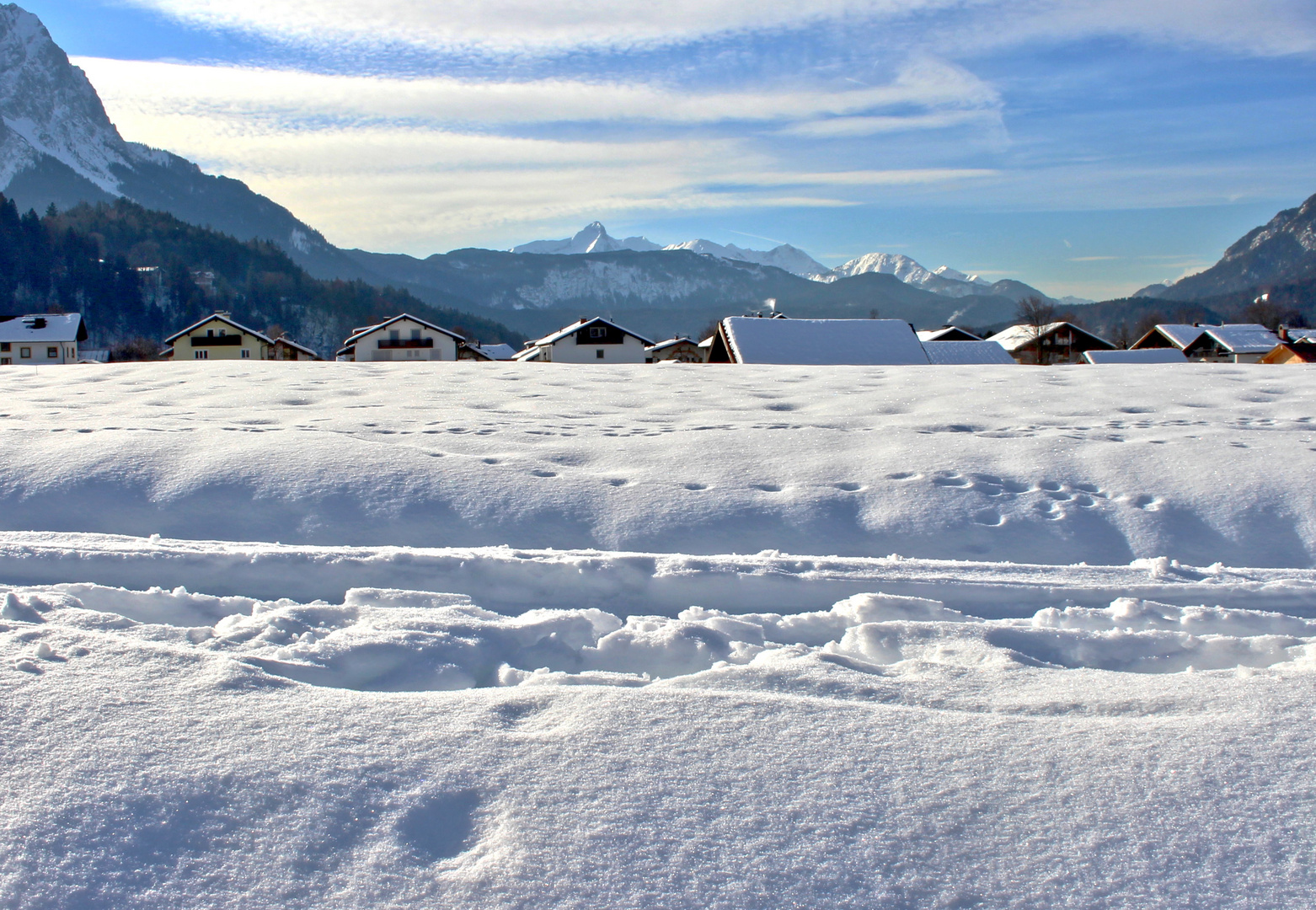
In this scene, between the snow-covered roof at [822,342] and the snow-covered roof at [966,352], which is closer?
the snow-covered roof at [822,342]

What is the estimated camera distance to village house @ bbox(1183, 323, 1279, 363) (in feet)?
183

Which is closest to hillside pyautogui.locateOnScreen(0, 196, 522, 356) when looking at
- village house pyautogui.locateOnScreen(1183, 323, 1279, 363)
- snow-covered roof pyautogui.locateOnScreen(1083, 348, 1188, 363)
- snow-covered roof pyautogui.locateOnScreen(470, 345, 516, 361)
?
snow-covered roof pyautogui.locateOnScreen(470, 345, 516, 361)

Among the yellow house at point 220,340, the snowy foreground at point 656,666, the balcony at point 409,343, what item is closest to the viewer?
the snowy foreground at point 656,666

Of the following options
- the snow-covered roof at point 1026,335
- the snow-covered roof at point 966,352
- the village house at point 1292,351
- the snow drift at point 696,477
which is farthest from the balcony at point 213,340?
the village house at point 1292,351

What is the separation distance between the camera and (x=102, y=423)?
6.57 meters

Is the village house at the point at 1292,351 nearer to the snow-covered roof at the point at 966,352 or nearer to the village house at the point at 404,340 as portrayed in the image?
the snow-covered roof at the point at 966,352

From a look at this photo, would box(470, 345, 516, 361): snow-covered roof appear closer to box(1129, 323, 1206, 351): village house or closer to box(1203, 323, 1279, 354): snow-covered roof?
box(1129, 323, 1206, 351): village house

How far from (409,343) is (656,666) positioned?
62897 millimetres

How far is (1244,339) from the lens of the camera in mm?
56406

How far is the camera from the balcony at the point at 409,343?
61969 mm

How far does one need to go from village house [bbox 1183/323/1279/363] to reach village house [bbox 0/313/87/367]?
84261mm

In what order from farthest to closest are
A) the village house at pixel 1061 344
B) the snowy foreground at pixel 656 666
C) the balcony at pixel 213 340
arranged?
the balcony at pixel 213 340
the village house at pixel 1061 344
the snowy foreground at pixel 656 666

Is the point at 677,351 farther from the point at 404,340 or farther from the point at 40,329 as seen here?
the point at 40,329

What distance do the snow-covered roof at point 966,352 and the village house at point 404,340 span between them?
37.2 m
